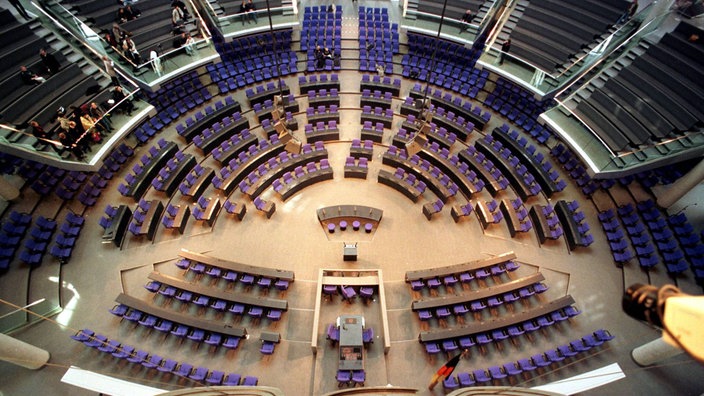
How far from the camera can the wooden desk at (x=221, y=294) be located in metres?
14.4

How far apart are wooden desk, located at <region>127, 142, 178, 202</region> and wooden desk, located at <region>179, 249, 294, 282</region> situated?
4641 mm

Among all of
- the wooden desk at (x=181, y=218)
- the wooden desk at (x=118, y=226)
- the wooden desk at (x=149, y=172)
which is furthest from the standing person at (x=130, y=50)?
the wooden desk at (x=181, y=218)

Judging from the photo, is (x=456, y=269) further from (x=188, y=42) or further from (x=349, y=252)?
(x=188, y=42)

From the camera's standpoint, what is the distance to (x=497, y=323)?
14039 mm

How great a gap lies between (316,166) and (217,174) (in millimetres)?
5175

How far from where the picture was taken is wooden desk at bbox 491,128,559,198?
1842 centimetres

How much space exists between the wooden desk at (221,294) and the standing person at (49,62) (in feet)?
35.4

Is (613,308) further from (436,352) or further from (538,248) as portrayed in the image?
(436,352)

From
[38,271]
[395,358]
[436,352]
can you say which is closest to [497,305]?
[436,352]

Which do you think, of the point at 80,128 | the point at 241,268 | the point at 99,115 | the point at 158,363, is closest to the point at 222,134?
the point at 99,115

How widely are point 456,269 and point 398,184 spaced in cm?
526

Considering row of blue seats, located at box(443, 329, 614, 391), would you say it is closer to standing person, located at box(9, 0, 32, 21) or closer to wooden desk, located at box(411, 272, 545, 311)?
wooden desk, located at box(411, 272, 545, 311)

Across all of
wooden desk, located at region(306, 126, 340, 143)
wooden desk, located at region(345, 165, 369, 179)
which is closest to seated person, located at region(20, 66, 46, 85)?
wooden desk, located at region(306, 126, 340, 143)

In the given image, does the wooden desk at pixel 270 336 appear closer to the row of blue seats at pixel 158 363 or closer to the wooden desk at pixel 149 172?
the row of blue seats at pixel 158 363
